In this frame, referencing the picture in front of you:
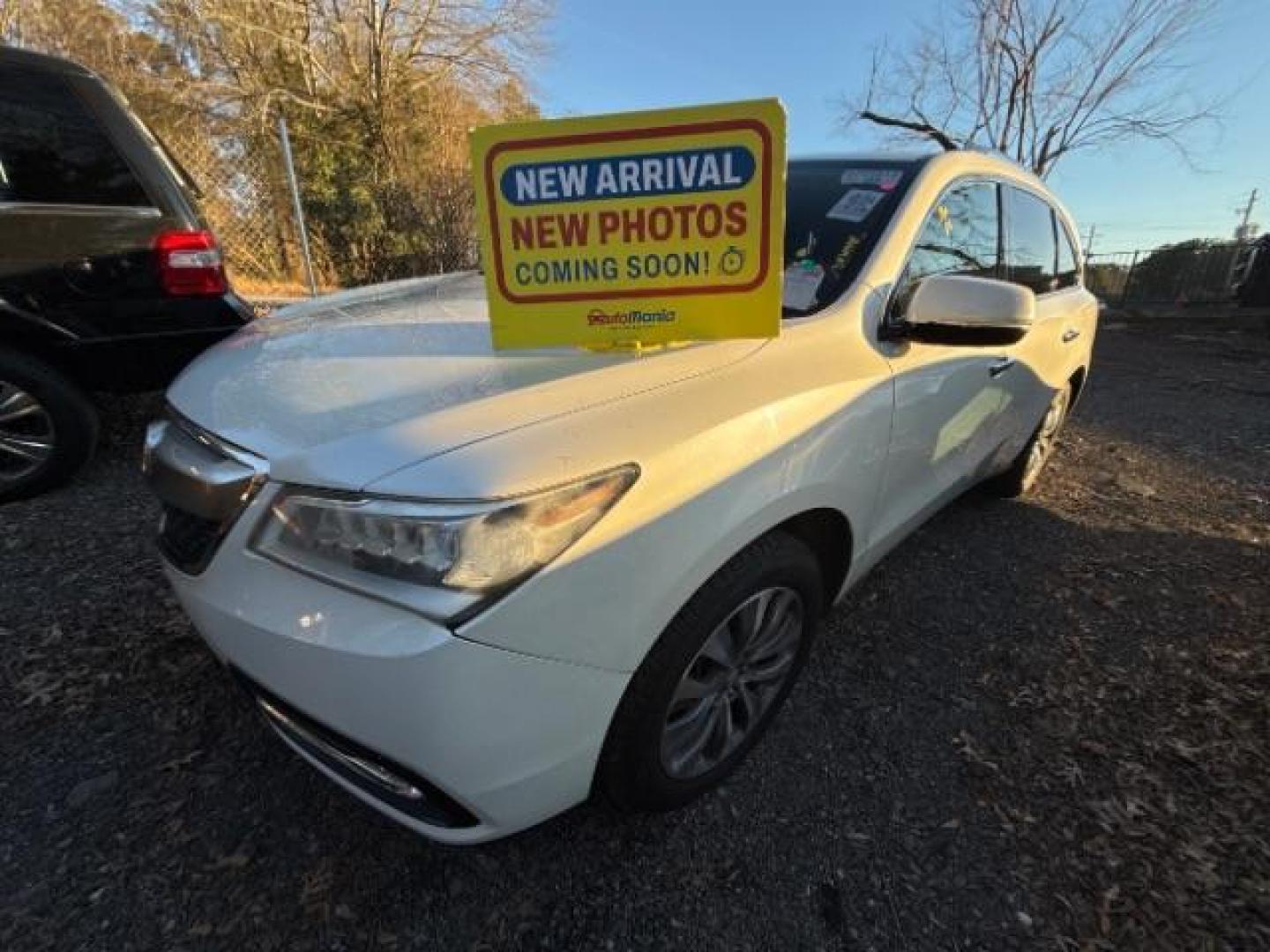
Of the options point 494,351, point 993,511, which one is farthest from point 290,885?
point 993,511

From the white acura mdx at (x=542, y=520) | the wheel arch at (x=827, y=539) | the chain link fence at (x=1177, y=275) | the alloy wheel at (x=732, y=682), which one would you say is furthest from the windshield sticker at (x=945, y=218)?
the chain link fence at (x=1177, y=275)

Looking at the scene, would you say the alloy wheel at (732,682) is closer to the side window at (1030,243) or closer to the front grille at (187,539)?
the front grille at (187,539)

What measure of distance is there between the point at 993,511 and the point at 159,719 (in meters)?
3.74

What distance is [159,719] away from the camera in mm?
1953

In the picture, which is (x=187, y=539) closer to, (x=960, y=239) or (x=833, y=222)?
(x=833, y=222)

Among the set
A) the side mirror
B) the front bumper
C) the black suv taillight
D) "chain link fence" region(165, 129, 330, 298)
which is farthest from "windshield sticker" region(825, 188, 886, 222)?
"chain link fence" region(165, 129, 330, 298)

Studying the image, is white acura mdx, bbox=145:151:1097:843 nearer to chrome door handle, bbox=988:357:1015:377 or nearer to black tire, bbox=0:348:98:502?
chrome door handle, bbox=988:357:1015:377

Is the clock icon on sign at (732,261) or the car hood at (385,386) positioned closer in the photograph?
the car hood at (385,386)

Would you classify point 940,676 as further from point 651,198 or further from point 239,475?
point 239,475

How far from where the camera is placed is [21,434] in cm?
299

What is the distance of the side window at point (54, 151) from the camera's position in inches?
111

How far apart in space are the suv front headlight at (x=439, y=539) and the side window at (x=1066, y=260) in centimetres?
327

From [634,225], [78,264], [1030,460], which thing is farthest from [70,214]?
[1030,460]

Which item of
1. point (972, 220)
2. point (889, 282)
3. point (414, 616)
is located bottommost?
point (414, 616)
